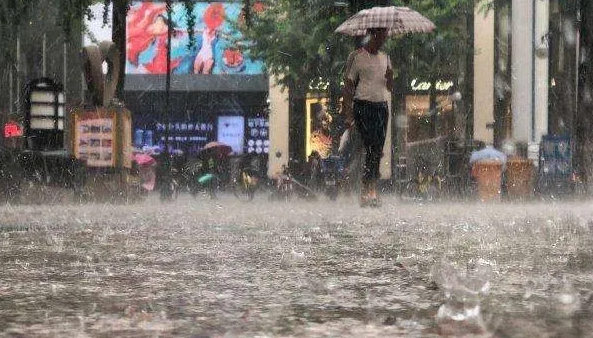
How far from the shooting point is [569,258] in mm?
4168

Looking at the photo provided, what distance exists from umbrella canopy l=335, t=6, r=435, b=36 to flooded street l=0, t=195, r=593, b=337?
5.50 metres

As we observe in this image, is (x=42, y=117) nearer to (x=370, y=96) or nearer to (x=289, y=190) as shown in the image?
(x=289, y=190)

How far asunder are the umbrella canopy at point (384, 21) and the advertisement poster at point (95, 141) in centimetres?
554

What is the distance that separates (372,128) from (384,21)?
2.54 m

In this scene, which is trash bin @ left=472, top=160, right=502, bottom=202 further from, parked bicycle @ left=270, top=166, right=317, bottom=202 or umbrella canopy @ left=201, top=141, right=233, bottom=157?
umbrella canopy @ left=201, top=141, right=233, bottom=157

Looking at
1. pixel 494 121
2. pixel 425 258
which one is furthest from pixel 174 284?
pixel 494 121

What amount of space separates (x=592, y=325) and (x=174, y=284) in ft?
4.66

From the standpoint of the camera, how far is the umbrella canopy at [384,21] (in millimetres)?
11406

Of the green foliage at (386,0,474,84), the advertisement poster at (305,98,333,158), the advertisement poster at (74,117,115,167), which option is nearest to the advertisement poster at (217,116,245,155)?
the advertisement poster at (305,98,333,158)

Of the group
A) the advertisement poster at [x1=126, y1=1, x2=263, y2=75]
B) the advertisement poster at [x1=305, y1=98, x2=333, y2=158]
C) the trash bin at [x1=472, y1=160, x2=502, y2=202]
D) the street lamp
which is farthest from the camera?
the advertisement poster at [x1=126, y1=1, x2=263, y2=75]

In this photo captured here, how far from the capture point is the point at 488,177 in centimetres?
1844

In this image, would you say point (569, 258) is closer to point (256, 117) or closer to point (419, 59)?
point (419, 59)

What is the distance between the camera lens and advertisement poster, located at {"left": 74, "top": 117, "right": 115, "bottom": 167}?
54.4 feet

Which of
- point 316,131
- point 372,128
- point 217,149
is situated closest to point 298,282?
point 372,128
